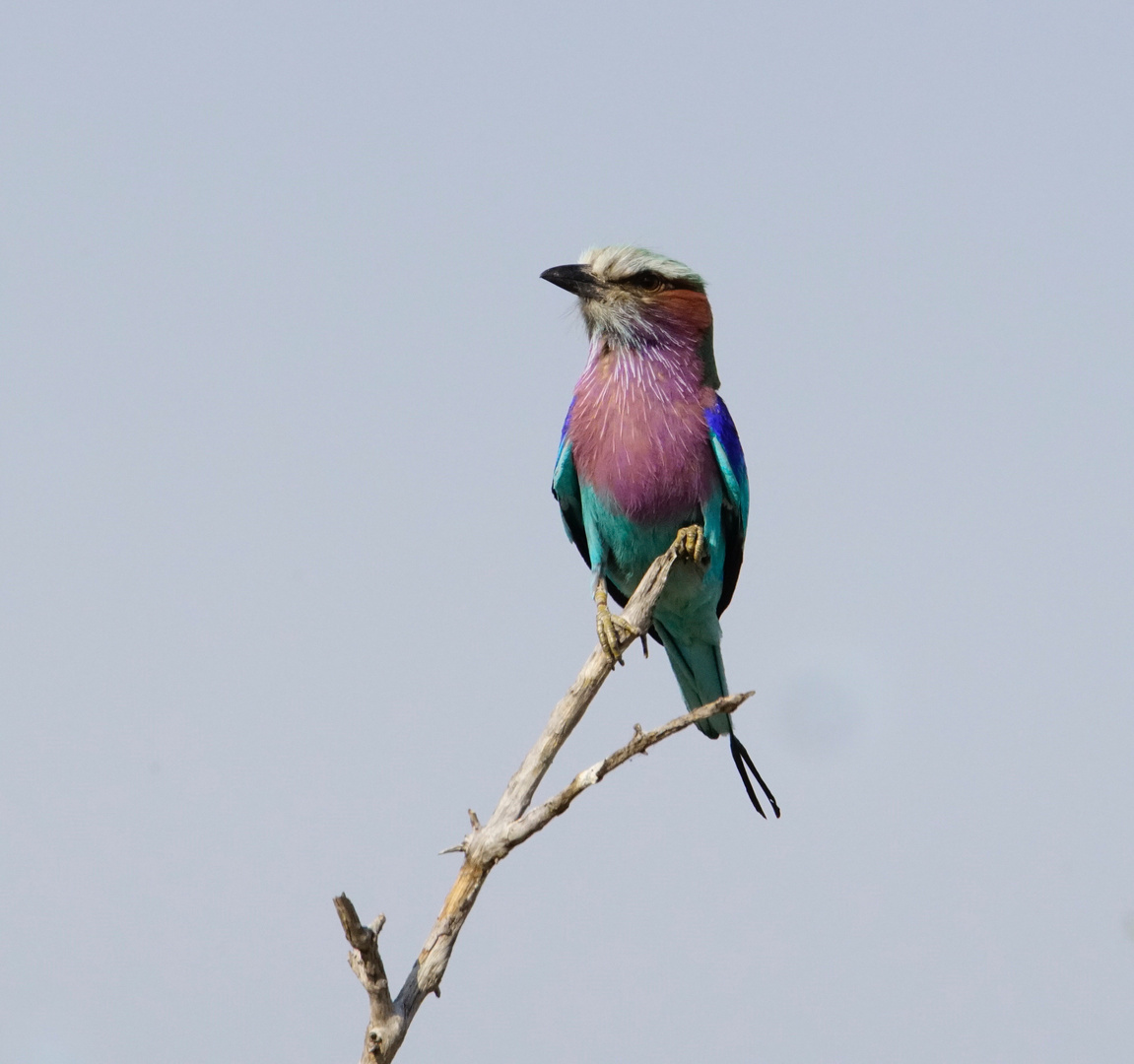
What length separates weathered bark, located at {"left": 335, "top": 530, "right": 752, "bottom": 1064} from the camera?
453 centimetres

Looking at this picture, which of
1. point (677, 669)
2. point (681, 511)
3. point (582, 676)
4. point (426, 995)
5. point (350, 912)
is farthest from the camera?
point (677, 669)

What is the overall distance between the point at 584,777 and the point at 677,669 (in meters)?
2.46

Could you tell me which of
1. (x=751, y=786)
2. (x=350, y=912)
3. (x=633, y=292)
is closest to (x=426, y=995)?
(x=350, y=912)

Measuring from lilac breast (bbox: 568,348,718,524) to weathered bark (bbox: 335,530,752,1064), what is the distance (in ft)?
4.69

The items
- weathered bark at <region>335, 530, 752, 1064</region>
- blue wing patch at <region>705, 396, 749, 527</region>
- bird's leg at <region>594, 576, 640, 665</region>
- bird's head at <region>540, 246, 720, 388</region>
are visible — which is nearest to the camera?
weathered bark at <region>335, 530, 752, 1064</region>

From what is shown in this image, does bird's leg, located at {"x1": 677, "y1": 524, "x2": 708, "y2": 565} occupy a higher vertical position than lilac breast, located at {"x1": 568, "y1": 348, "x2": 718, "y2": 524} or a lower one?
lower

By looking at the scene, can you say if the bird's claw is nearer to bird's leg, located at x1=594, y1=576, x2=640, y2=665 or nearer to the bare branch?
bird's leg, located at x1=594, y1=576, x2=640, y2=665

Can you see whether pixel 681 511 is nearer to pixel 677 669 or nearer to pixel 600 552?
pixel 600 552

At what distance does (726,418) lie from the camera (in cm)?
699

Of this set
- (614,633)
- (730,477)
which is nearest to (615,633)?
(614,633)

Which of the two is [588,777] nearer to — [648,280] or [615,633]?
[615,633]

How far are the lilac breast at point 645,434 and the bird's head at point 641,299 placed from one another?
10 centimetres

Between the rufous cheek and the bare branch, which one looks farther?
the rufous cheek

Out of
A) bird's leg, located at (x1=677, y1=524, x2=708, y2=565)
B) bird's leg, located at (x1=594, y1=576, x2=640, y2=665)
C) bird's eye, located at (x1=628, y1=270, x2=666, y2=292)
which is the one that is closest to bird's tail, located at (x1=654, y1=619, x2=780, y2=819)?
bird's leg, located at (x1=677, y1=524, x2=708, y2=565)
